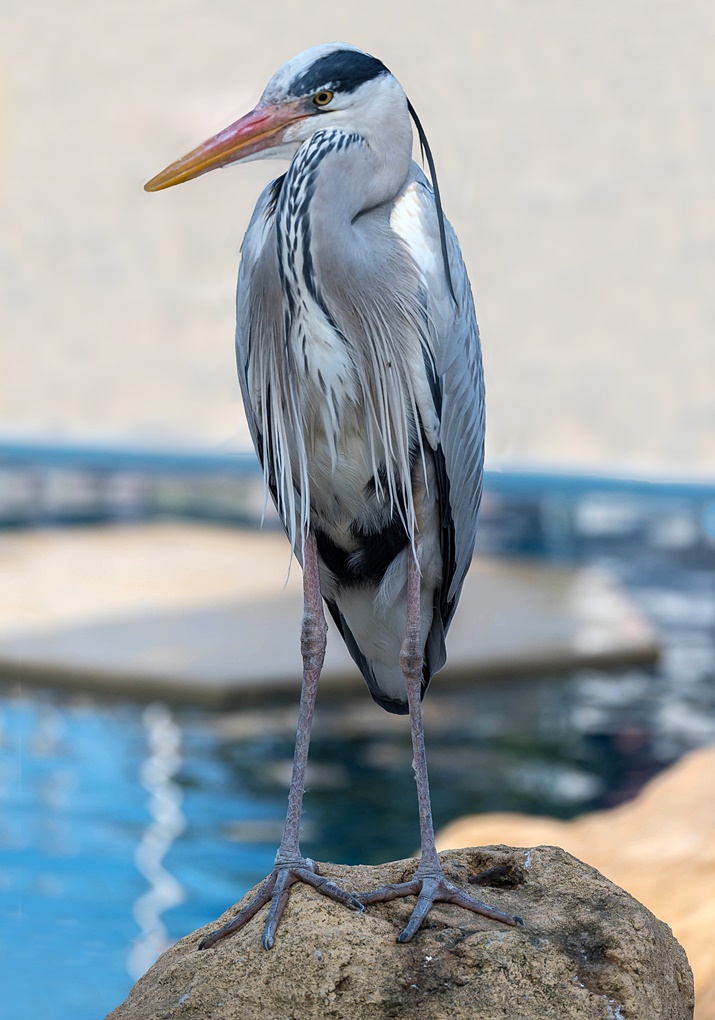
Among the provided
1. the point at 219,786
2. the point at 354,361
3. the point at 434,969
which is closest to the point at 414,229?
the point at 354,361

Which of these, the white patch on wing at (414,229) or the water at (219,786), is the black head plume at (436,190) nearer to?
the white patch on wing at (414,229)

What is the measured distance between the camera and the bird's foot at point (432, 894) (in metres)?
2.08

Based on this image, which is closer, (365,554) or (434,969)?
(434,969)

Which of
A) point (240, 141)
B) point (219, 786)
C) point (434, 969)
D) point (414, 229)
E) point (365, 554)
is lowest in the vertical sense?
point (219, 786)

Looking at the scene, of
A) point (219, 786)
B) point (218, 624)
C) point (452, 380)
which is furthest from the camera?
point (218, 624)

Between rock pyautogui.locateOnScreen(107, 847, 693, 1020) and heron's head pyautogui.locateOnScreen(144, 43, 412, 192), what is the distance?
1167 mm

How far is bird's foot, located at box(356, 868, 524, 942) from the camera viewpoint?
6.82 feet

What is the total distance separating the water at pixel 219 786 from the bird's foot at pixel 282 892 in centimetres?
206

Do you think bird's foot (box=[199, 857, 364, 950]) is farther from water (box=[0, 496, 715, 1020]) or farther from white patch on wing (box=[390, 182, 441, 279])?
water (box=[0, 496, 715, 1020])

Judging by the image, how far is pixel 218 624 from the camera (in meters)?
7.19

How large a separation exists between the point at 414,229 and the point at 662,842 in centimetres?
255

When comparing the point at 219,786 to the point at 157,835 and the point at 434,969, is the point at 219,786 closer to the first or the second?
the point at 157,835

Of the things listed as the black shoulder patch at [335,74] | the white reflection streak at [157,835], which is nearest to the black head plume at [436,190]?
the black shoulder patch at [335,74]

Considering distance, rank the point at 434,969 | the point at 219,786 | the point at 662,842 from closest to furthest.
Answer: the point at 434,969 < the point at 662,842 < the point at 219,786
